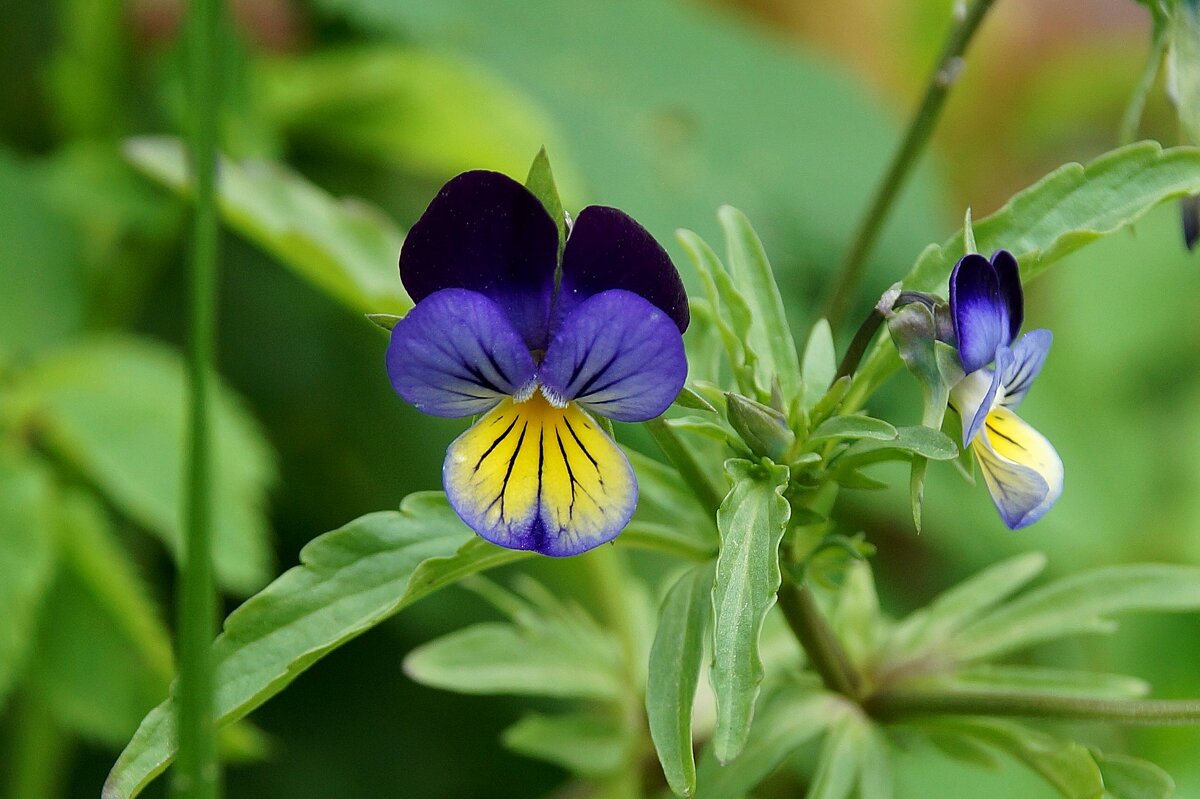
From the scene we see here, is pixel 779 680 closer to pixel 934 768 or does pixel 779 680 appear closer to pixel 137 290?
pixel 934 768

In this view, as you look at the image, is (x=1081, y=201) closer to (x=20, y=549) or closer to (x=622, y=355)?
(x=622, y=355)

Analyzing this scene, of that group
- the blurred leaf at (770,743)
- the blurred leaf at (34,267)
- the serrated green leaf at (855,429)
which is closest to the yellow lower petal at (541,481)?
the serrated green leaf at (855,429)

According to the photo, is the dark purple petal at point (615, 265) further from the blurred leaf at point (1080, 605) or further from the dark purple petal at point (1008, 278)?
the blurred leaf at point (1080, 605)

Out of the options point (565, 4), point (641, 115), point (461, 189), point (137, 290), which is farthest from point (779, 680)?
point (565, 4)

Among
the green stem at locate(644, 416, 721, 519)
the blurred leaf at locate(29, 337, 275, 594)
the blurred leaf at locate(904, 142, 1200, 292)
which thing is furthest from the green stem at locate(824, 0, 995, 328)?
the blurred leaf at locate(29, 337, 275, 594)

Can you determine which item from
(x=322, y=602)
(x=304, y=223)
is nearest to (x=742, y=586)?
(x=322, y=602)
